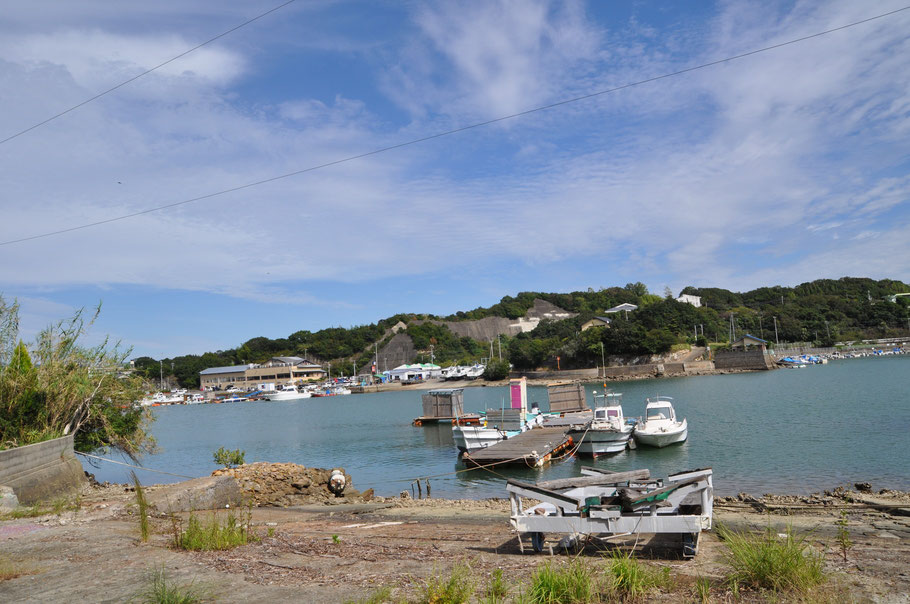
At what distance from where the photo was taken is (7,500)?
476 inches

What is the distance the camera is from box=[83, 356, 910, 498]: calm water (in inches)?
859

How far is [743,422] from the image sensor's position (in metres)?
36.9

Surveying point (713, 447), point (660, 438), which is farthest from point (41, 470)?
point (713, 447)

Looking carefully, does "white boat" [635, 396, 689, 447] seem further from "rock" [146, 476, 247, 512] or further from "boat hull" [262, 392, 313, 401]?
"boat hull" [262, 392, 313, 401]

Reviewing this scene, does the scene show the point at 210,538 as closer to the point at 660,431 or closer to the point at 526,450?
the point at 526,450

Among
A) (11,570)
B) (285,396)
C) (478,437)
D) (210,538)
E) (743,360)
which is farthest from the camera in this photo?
(285,396)

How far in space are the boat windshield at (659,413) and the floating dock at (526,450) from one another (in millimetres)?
4602

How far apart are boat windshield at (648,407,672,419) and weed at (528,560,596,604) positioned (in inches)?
1068

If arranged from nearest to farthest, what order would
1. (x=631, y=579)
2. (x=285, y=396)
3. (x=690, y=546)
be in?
(x=631, y=579)
(x=690, y=546)
(x=285, y=396)

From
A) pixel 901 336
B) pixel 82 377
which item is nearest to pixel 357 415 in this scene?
pixel 82 377

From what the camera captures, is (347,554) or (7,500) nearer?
(347,554)

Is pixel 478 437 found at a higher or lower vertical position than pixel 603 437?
higher

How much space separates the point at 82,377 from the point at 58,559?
40.0 ft

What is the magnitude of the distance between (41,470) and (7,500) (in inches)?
93.2
